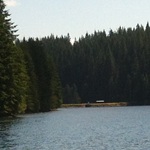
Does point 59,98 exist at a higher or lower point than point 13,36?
lower

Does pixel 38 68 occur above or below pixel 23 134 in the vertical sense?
above

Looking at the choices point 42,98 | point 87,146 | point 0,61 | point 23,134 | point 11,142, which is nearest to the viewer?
point 87,146

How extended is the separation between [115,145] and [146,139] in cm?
493

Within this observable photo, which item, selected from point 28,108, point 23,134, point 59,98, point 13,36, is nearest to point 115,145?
point 23,134

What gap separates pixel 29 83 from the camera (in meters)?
96.4

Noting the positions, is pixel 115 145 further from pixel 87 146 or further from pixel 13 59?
pixel 13 59

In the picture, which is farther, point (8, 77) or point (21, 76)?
point (21, 76)

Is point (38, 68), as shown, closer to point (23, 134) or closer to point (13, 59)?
point (13, 59)

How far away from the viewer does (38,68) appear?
11206 cm

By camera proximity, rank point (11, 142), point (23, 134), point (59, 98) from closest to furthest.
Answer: point (11, 142)
point (23, 134)
point (59, 98)

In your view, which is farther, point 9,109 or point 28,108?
point 28,108

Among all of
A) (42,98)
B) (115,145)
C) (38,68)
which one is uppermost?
(38,68)

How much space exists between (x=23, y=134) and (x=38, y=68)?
66.9m

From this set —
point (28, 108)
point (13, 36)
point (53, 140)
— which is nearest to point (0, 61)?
point (13, 36)
